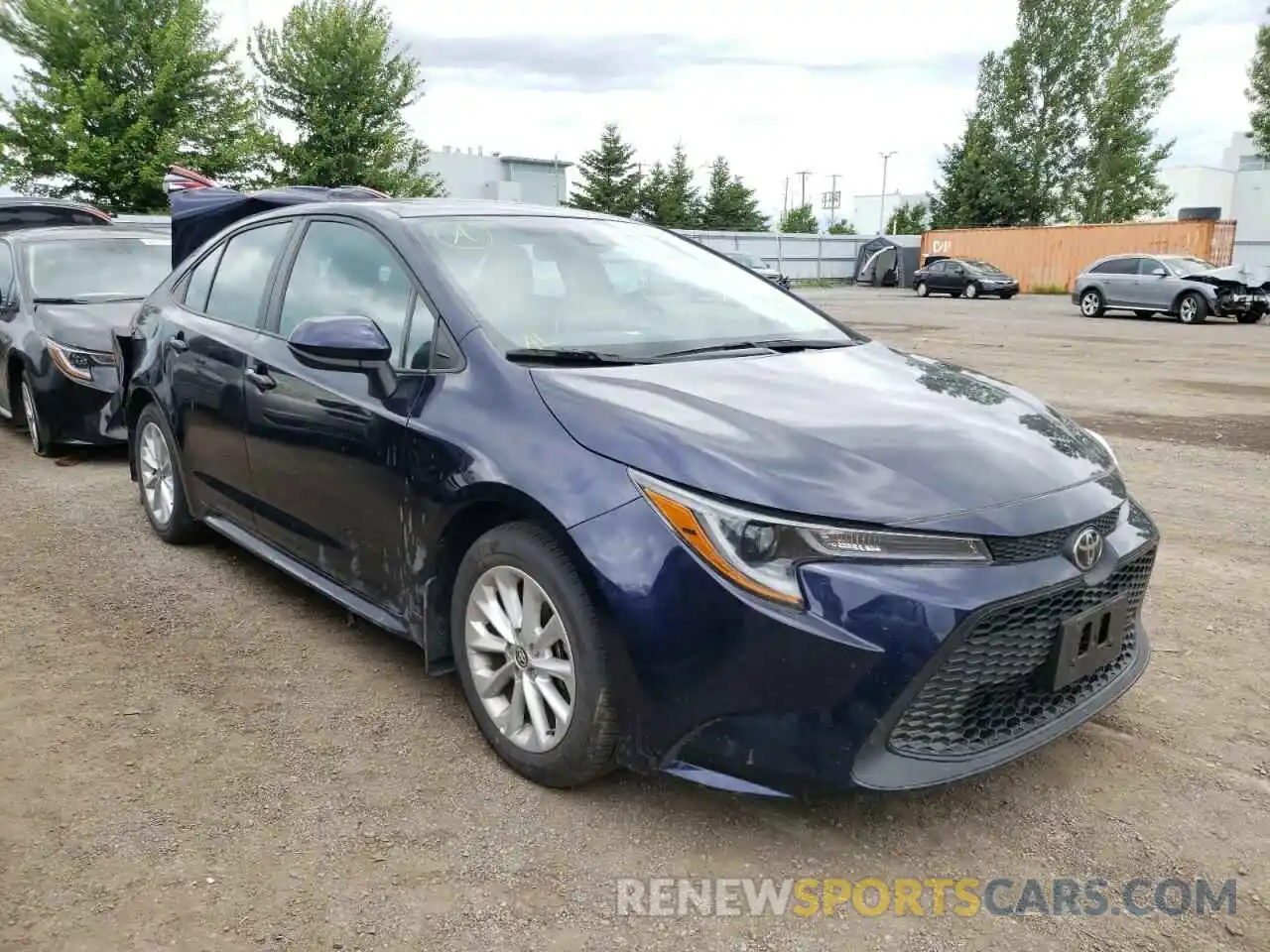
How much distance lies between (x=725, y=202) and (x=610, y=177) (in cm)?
863

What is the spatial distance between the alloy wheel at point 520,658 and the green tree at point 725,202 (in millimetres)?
58907

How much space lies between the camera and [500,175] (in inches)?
2623

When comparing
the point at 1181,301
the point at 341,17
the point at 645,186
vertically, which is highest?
the point at 341,17

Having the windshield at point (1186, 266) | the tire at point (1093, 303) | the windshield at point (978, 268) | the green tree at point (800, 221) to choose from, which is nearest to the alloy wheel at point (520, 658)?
the windshield at point (1186, 266)

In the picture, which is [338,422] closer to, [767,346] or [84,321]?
[767,346]

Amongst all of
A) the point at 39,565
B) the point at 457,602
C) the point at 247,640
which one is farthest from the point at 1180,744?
the point at 39,565

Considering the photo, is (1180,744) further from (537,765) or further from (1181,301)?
(1181,301)

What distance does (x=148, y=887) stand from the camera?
2.37 metres

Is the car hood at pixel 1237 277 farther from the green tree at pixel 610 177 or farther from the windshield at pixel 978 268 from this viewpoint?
the green tree at pixel 610 177

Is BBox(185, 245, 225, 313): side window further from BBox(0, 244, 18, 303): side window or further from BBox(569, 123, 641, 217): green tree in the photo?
BBox(569, 123, 641, 217): green tree

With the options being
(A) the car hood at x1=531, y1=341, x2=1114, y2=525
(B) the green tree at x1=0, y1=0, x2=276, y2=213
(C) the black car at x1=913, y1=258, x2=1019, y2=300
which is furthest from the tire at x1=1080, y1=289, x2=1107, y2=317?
(A) the car hood at x1=531, y1=341, x2=1114, y2=525

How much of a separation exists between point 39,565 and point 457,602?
2.81 meters

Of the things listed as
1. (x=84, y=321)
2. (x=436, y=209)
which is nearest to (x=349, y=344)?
(x=436, y=209)

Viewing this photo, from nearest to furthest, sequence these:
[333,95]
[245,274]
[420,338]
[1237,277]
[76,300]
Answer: [420,338], [245,274], [76,300], [1237,277], [333,95]
